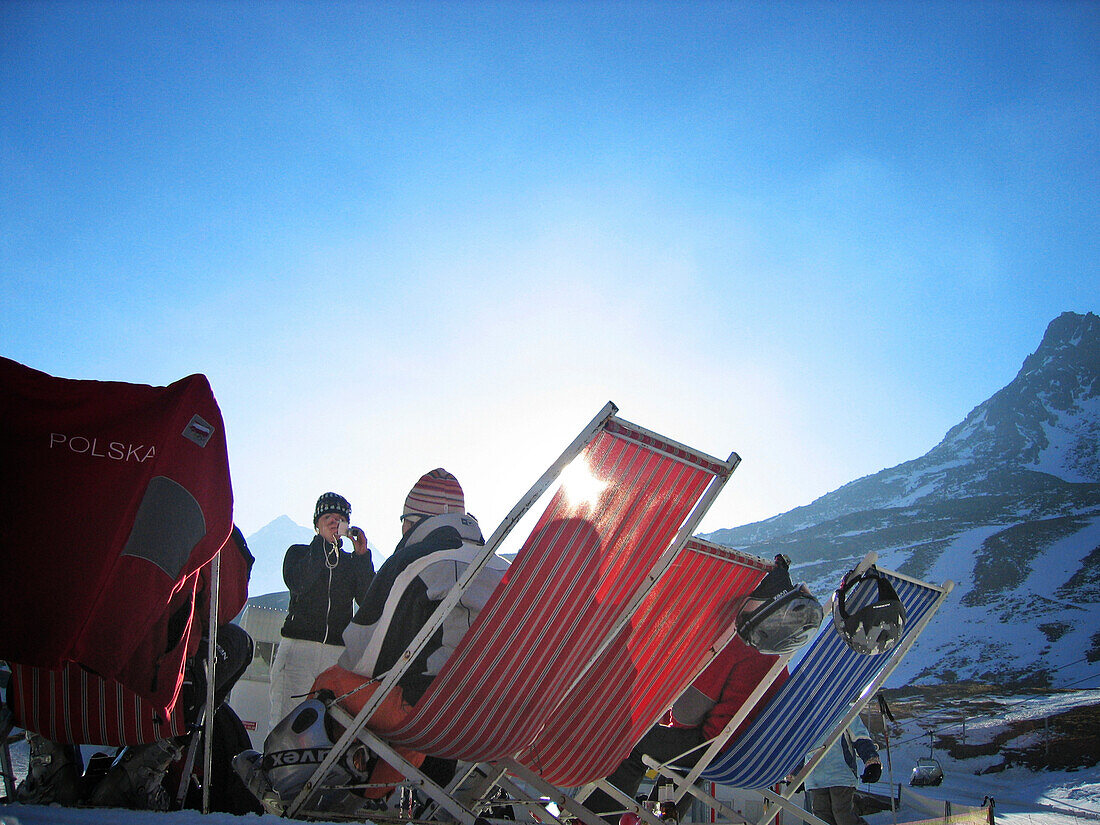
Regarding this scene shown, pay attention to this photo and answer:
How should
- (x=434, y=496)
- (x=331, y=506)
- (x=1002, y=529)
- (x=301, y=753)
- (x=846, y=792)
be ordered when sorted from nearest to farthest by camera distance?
(x=301, y=753)
(x=434, y=496)
(x=331, y=506)
(x=846, y=792)
(x=1002, y=529)

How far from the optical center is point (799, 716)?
14.8 feet

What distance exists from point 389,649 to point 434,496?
4.03 ft

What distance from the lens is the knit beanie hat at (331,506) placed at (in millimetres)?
4324

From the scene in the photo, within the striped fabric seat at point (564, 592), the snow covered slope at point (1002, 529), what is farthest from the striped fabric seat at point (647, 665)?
the snow covered slope at point (1002, 529)

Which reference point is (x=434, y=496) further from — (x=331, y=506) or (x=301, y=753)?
(x=301, y=753)

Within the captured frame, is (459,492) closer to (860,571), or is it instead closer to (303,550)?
(303,550)

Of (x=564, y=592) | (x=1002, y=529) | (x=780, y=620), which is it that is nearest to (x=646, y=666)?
(x=780, y=620)

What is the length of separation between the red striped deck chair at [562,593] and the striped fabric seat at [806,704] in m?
2.06

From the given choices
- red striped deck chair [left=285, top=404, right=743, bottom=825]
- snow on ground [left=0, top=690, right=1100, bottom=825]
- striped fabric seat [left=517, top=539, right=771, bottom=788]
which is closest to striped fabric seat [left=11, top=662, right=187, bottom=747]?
snow on ground [left=0, top=690, right=1100, bottom=825]

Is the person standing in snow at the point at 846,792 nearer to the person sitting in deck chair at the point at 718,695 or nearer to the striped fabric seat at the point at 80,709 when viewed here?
the person sitting in deck chair at the point at 718,695

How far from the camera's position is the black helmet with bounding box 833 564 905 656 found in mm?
3768

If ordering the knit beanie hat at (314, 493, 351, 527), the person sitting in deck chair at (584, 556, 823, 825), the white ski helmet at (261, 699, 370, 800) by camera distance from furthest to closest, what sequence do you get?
the knit beanie hat at (314, 493, 351, 527), the person sitting in deck chair at (584, 556, 823, 825), the white ski helmet at (261, 699, 370, 800)

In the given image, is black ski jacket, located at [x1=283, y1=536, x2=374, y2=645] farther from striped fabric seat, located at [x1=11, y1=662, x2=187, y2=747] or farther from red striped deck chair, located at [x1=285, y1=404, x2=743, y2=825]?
red striped deck chair, located at [x1=285, y1=404, x2=743, y2=825]

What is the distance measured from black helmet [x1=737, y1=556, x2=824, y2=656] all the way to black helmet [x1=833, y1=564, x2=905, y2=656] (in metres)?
0.21
